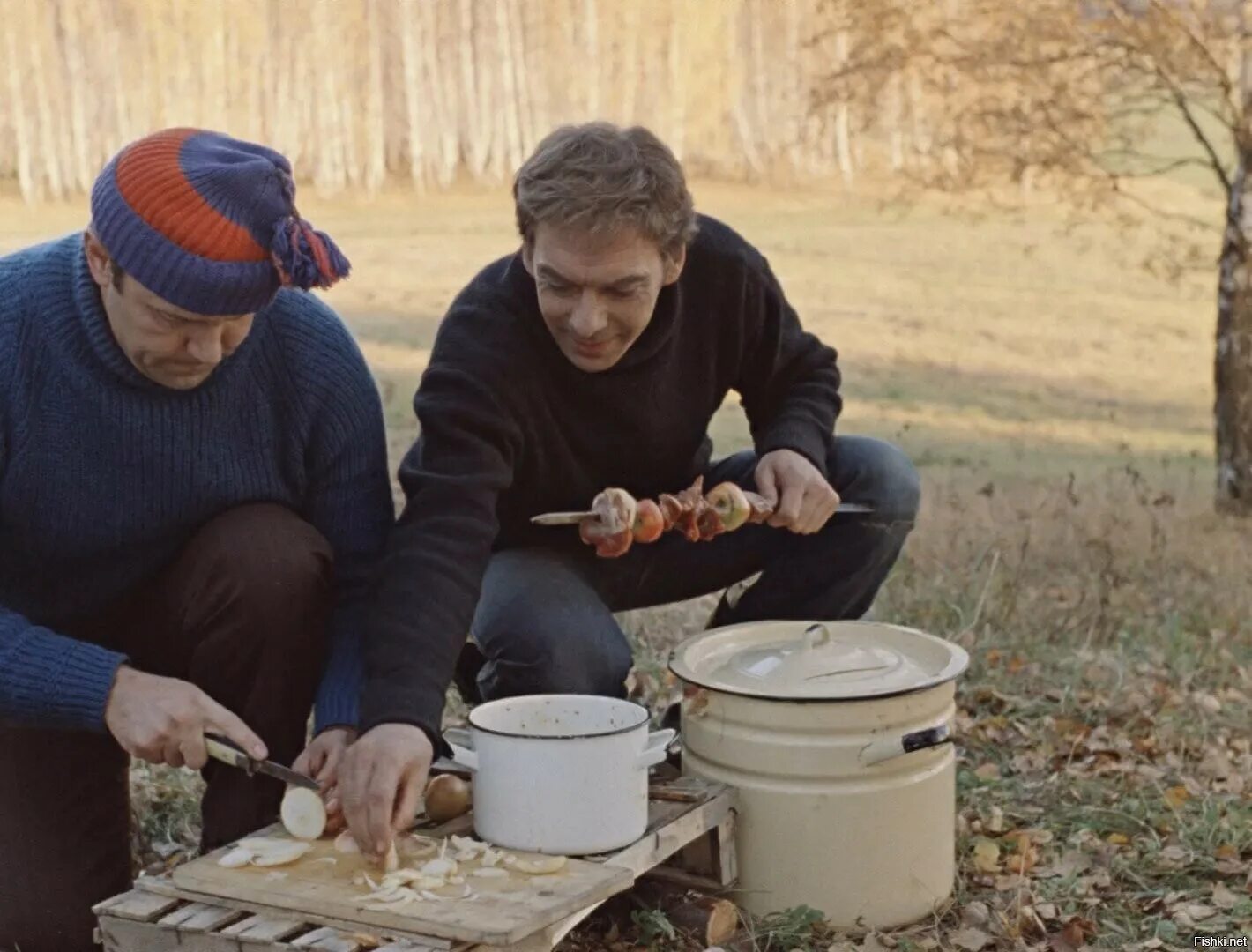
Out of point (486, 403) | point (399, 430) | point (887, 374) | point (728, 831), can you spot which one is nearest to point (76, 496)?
point (486, 403)

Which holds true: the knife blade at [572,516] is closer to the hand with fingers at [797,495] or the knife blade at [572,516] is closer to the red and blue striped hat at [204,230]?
the hand with fingers at [797,495]

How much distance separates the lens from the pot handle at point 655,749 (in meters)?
2.72

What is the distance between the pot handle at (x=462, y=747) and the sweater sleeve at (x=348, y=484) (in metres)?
0.24

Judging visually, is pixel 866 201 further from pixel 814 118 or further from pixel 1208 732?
pixel 1208 732

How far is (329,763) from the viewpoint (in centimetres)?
269

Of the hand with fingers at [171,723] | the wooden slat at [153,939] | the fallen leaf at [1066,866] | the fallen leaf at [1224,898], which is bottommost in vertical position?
the fallen leaf at [1066,866]

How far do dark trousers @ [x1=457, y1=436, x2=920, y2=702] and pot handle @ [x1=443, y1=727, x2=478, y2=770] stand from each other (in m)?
0.30

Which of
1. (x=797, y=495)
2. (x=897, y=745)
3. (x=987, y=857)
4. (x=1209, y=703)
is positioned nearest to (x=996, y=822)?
(x=987, y=857)

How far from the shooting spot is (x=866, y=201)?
26.3ft

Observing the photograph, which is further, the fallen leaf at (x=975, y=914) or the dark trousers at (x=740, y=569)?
the dark trousers at (x=740, y=569)

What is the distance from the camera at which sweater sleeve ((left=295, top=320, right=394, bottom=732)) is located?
2.89 m

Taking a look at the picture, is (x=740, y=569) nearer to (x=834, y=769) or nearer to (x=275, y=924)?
(x=834, y=769)

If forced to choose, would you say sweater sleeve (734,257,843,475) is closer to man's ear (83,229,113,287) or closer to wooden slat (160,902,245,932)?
man's ear (83,229,113,287)

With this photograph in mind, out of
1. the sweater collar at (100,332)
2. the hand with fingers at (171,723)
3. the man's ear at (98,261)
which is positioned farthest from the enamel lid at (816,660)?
the man's ear at (98,261)
